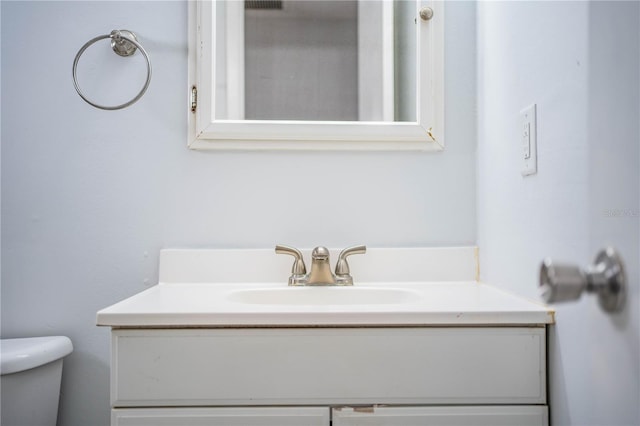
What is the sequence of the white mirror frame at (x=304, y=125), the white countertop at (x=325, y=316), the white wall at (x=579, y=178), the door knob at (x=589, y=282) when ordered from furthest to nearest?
the white mirror frame at (x=304, y=125) < the white countertop at (x=325, y=316) < the white wall at (x=579, y=178) < the door knob at (x=589, y=282)

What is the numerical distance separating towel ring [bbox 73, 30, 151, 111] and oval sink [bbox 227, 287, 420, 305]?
21.4 inches

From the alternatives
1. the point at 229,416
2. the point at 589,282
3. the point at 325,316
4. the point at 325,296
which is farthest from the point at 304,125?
the point at 589,282

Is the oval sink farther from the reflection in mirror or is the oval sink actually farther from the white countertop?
the reflection in mirror

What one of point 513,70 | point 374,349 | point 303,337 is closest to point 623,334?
point 374,349

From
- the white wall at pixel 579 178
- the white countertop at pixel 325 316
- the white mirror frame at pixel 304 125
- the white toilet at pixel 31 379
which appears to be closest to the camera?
the white wall at pixel 579 178

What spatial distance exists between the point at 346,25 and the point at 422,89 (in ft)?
0.86

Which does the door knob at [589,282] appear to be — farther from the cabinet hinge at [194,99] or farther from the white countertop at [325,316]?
the cabinet hinge at [194,99]

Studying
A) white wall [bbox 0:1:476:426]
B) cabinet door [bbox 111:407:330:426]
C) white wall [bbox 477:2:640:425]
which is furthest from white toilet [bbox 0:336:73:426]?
white wall [bbox 477:2:640:425]

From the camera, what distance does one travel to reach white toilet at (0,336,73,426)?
913 mm

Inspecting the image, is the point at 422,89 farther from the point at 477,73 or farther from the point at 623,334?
the point at 623,334

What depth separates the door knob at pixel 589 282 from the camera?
1.20 ft

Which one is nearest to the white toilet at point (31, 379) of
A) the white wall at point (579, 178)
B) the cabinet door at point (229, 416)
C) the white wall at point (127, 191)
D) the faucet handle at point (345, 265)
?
the white wall at point (127, 191)

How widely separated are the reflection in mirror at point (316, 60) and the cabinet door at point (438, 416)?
0.69 metres

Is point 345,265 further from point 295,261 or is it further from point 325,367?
point 325,367
